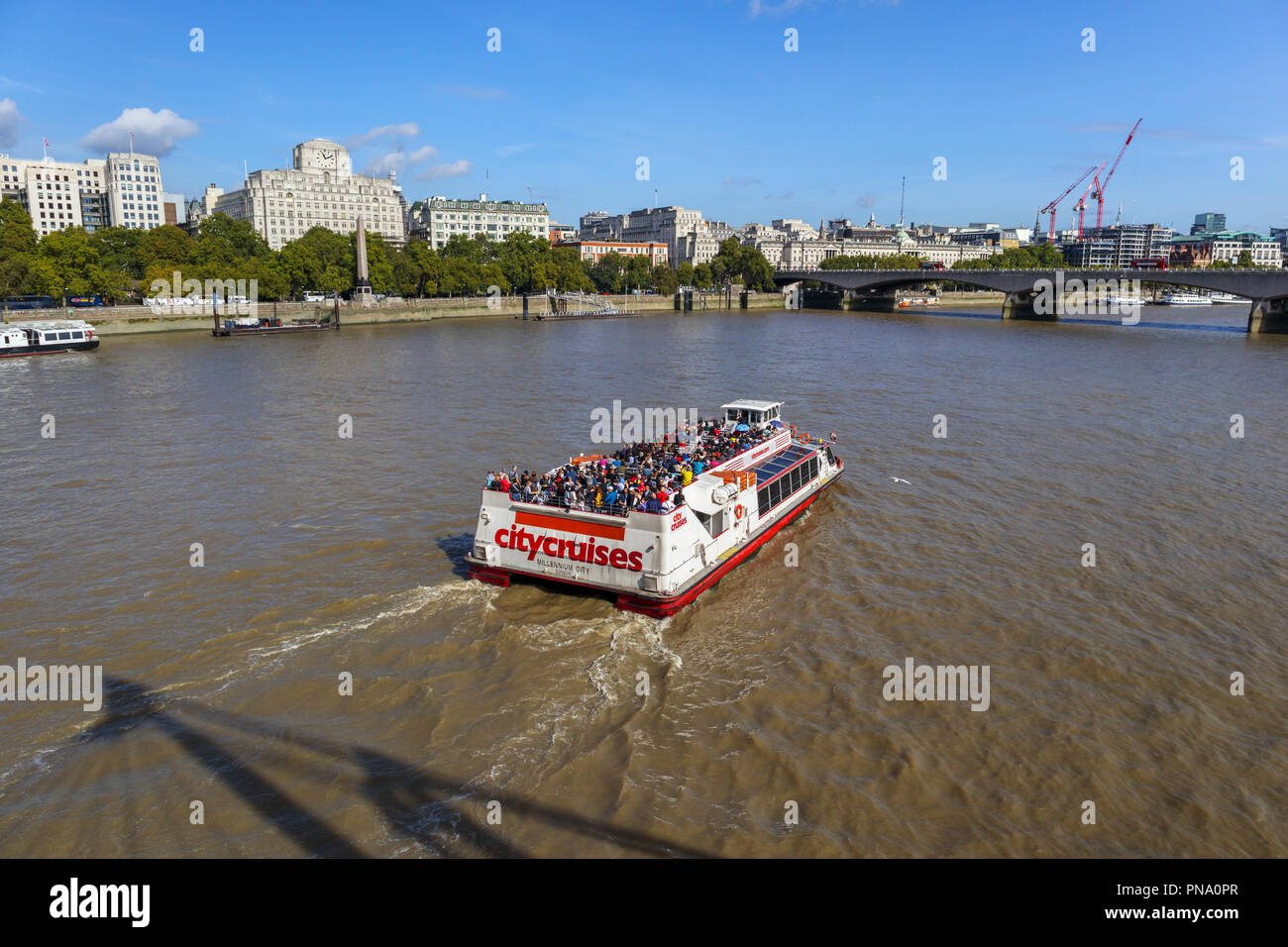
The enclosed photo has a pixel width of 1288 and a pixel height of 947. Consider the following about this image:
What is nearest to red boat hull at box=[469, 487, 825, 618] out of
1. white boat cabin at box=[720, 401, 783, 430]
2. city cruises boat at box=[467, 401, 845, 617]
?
city cruises boat at box=[467, 401, 845, 617]

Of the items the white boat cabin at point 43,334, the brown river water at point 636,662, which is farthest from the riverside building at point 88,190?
the brown river water at point 636,662

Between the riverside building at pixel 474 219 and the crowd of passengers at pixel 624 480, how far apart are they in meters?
142

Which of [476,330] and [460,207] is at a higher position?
[460,207]

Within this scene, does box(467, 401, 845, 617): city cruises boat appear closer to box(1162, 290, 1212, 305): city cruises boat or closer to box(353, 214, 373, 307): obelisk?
box(353, 214, 373, 307): obelisk

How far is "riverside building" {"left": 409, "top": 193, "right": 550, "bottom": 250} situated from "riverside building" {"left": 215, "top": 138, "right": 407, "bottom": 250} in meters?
5.25

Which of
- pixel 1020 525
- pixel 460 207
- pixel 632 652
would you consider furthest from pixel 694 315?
pixel 632 652

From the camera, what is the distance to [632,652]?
12.7m

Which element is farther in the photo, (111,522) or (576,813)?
(111,522)

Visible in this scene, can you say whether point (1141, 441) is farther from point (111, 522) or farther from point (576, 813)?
point (111, 522)

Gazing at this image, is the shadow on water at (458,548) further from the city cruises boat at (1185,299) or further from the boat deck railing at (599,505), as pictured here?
the city cruises boat at (1185,299)

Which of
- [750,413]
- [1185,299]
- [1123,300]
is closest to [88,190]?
[750,413]

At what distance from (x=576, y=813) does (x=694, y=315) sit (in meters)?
105

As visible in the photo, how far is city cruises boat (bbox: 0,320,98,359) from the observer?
53.3 metres

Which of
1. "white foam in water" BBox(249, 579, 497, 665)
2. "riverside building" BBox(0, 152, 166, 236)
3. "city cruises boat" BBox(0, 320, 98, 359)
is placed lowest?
"white foam in water" BBox(249, 579, 497, 665)
